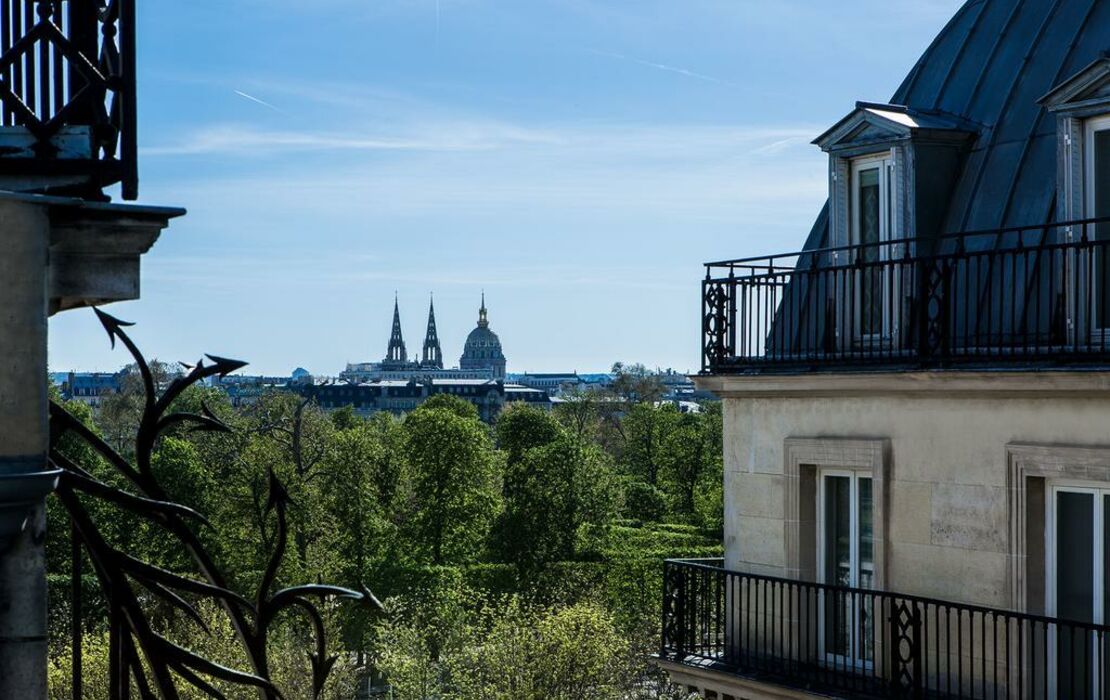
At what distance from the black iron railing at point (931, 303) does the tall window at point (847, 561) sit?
1.45 meters

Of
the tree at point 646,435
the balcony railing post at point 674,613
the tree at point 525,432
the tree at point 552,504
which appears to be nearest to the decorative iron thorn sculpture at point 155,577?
the balcony railing post at point 674,613

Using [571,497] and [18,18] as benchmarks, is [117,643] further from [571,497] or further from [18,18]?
[571,497]

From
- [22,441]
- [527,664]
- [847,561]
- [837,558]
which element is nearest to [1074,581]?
[847,561]

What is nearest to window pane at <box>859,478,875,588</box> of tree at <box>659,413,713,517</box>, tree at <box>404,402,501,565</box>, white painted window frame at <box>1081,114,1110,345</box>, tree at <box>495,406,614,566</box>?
white painted window frame at <box>1081,114,1110,345</box>

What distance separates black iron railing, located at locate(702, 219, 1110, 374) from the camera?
15.0 m

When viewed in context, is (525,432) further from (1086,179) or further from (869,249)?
(1086,179)

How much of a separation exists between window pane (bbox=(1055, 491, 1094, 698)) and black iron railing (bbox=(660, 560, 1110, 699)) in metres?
0.02

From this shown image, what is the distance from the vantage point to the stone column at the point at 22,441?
4.06m

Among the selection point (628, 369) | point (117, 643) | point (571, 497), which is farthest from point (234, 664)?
point (628, 369)

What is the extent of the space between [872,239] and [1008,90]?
2230 mm

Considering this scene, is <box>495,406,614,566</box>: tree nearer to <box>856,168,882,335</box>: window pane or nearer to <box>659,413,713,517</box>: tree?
<box>659,413,713,517</box>: tree

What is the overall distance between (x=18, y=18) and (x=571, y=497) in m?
57.0

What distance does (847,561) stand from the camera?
17.5 m

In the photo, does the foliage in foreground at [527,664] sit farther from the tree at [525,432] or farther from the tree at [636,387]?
the tree at [636,387]
